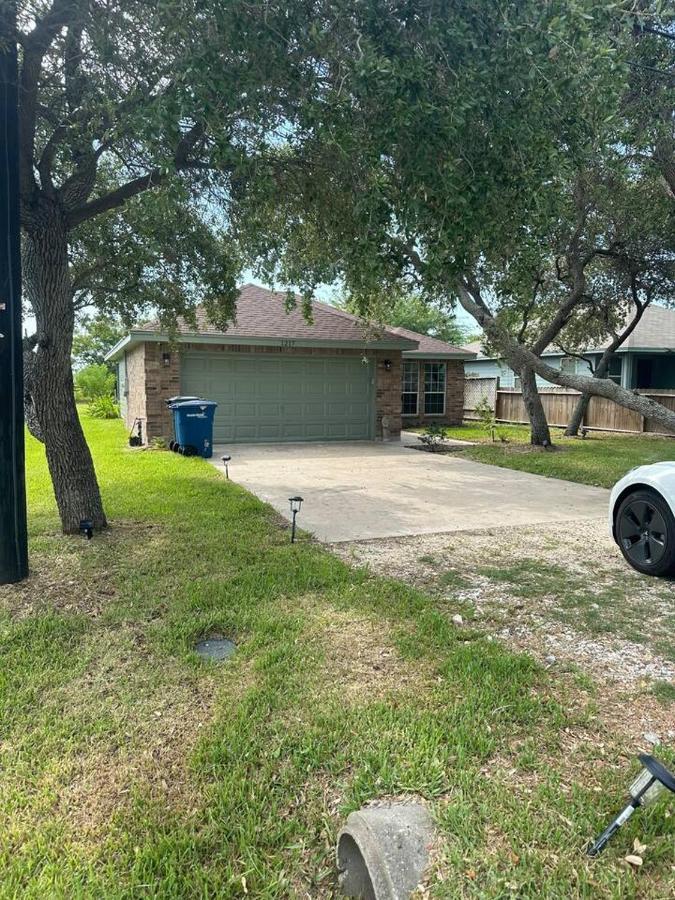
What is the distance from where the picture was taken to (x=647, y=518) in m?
4.79

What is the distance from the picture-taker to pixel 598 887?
1.81 meters

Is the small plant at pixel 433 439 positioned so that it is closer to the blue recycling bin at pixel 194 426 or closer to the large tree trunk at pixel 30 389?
the blue recycling bin at pixel 194 426

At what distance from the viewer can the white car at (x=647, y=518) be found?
4.58 meters

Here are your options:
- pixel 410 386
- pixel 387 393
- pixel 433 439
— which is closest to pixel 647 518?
pixel 433 439

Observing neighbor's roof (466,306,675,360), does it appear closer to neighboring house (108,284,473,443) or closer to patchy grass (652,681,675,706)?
neighboring house (108,284,473,443)

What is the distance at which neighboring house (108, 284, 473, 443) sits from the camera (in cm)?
1377

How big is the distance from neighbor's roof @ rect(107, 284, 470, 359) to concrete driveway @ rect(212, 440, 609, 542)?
2936mm

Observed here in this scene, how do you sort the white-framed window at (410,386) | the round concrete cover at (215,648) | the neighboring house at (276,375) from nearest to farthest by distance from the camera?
the round concrete cover at (215,648)
the neighboring house at (276,375)
the white-framed window at (410,386)

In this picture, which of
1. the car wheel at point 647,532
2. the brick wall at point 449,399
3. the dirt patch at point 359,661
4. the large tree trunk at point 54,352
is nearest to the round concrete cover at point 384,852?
the dirt patch at point 359,661

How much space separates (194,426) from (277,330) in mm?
3949

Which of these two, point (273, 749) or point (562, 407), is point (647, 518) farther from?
point (562, 407)

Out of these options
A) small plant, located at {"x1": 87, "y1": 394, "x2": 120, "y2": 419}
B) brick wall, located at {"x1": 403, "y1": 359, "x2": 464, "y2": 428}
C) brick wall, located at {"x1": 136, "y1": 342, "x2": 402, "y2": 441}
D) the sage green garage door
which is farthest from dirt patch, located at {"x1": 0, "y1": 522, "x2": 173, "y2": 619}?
small plant, located at {"x1": 87, "y1": 394, "x2": 120, "y2": 419}

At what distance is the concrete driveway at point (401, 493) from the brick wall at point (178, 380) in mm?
2168

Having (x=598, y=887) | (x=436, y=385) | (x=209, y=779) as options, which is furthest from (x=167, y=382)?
(x=598, y=887)
